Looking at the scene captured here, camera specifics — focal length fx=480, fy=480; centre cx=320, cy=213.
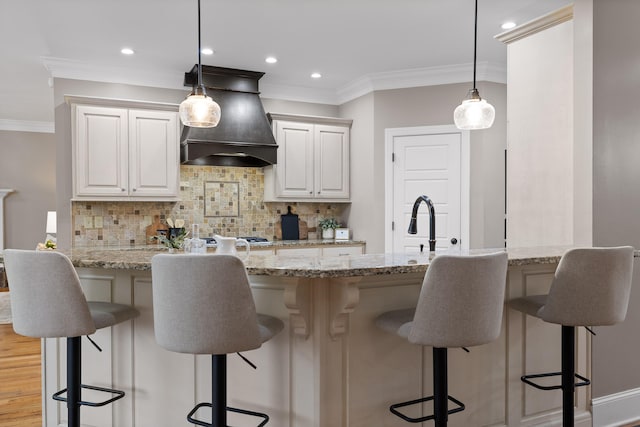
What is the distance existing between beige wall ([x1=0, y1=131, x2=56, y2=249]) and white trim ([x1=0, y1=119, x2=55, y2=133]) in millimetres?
68

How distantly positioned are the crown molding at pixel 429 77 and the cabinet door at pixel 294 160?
797 millimetres

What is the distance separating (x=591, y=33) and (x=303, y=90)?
321 centimetres

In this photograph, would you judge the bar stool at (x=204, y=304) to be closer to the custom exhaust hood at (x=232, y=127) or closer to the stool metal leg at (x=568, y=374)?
the stool metal leg at (x=568, y=374)

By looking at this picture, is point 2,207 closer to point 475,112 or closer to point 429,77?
point 429,77

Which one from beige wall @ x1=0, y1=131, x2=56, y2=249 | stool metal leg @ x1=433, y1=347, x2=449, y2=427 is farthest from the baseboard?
beige wall @ x1=0, y1=131, x2=56, y2=249

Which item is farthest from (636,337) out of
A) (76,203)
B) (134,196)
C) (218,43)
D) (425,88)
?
(76,203)

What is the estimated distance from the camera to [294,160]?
205 inches

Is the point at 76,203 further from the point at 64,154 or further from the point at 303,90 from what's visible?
the point at 303,90

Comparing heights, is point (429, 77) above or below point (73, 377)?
above

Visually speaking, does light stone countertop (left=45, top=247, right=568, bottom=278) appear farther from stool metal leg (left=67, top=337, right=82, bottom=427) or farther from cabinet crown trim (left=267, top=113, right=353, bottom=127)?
cabinet crown trim (left=267, top=113, right=353, bottom=127)

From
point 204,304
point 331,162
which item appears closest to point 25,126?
point 331,162

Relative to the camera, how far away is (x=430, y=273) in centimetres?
175

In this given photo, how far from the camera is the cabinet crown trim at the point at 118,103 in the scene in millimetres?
4379

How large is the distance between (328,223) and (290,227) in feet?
1.46
